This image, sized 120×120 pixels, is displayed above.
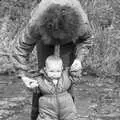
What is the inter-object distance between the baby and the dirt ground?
1.16 metres

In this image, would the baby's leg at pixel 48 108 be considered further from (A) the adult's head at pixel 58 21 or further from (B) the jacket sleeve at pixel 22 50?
(A) the adult's head at pixel 58 21

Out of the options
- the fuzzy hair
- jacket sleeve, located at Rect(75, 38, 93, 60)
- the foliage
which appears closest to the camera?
the fuzzy hair

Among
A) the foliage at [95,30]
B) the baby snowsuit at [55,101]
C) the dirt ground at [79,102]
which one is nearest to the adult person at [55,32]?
the baby snowsuit at [55,101]

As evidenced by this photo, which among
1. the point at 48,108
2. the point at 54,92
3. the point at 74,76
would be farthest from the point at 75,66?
the point at 48,108

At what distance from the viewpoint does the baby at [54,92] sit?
7.30 ft

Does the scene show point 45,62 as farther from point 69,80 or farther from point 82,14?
point 82,14

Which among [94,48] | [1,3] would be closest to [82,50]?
[94,48]

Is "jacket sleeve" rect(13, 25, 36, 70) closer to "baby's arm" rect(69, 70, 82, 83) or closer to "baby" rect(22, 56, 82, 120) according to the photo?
"baby" rect(22, 56, 82, 120)

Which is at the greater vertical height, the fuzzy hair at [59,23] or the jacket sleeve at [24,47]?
the fuzzy hair at [59,23]

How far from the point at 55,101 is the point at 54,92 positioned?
6 cm

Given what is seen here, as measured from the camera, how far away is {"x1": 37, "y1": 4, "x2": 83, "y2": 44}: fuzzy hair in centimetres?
206

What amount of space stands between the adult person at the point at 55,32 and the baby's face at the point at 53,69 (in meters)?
0.10

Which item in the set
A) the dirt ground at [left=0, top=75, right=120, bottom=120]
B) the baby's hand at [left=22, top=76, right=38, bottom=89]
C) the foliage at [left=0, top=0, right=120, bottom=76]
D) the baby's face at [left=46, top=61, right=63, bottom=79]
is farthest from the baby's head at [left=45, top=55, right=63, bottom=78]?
the foliage at [left=0, top=0, right=120, bottom=76]

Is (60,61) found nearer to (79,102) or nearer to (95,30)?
(79,102)
